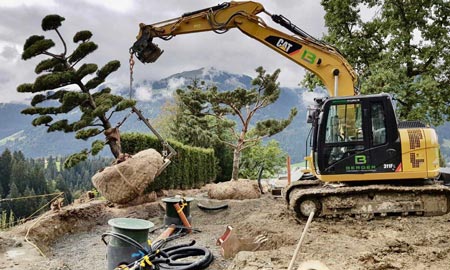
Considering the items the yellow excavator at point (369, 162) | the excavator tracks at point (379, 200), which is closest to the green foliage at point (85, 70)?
the yellow excavator at point (369, 162)

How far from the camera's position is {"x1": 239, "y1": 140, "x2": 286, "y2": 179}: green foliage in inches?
1572

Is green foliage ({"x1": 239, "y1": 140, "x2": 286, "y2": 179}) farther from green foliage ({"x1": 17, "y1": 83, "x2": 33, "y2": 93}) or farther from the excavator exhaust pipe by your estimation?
the excavator exhaust pipe

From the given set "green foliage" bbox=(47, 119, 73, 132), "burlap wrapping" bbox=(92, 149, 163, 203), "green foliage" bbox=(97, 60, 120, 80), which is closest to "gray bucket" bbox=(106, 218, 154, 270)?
"burlap wrapping" bbox=(92, 149, 163, 203)

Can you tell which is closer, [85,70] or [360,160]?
[360,160]

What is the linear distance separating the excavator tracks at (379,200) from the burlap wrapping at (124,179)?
538cm

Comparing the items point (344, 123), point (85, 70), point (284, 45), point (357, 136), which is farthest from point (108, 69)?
point (357, 136)

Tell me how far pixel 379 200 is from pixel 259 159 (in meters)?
33.8

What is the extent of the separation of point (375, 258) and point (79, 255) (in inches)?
214

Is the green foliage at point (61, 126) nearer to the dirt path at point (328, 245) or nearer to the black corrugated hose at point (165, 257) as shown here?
the dirt path at point (328, 245)

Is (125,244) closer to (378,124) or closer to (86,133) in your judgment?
(378,124)

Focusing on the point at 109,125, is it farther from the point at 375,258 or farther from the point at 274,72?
the point at 274,72

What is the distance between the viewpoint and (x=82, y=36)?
494 inches

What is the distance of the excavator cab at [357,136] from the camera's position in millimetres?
7344

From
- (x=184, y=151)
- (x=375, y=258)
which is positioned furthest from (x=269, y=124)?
(x=375, y=258)
